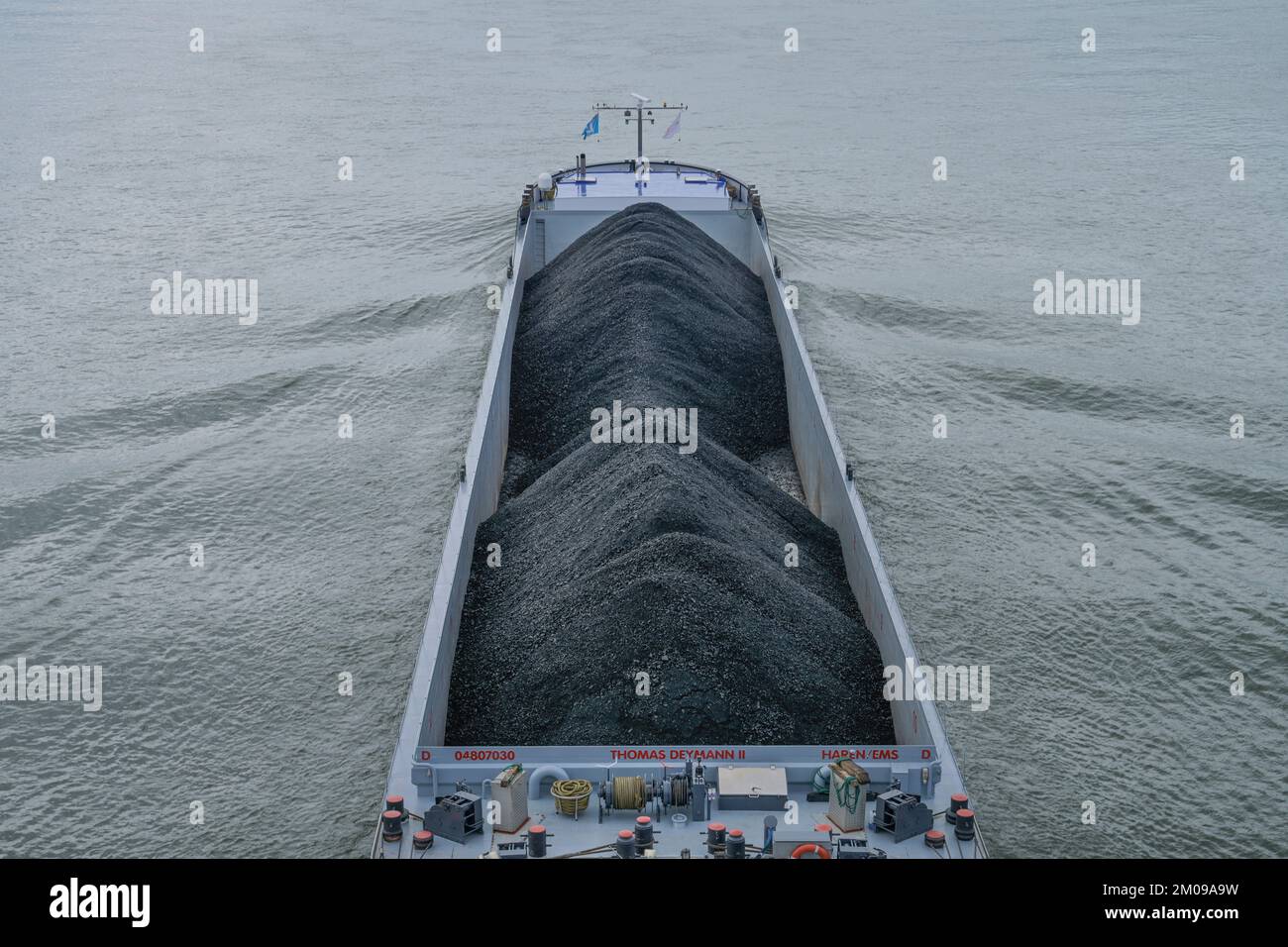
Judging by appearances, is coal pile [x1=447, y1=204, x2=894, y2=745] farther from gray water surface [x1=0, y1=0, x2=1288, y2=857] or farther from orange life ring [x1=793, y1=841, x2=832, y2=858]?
orange life ring [x1=793, y1=841, x2=832, y2=858]

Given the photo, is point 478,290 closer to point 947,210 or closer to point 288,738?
point 947,210

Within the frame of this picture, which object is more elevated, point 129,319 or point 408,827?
point 129,319

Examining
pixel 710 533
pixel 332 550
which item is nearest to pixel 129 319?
pixel 332 550

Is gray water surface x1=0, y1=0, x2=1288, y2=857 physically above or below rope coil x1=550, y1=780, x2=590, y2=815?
above

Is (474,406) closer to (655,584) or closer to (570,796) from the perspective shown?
(655,584)

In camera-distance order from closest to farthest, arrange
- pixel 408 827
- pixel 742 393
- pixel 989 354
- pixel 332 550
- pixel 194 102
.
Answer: pixel 408 827
pixel 332 550
pixel 742 393
pixel 989 354
pixel 194 102

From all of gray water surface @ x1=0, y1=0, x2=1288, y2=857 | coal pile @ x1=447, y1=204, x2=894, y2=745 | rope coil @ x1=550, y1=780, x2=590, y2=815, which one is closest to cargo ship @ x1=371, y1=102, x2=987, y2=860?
rope coil @ x1=550, y1=780, x2=590, y2=815

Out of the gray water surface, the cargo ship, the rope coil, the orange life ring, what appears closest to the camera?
the orange life ring

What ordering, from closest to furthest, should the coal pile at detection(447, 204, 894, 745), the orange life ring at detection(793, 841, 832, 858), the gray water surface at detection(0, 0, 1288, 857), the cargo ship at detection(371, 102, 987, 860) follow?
the orange life ring at detection(793, 841, 832, 858) < the cargo ship at detection(371, 102, 987, 860) < the coal pile at detection(447, 204, 894, 745) < the gray water surface at detection(0, 0, 1288, 857)

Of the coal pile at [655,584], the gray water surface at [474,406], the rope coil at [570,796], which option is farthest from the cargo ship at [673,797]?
the gray water surface at [474,406]
